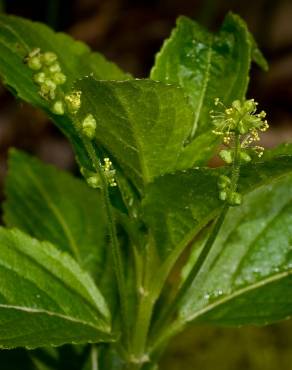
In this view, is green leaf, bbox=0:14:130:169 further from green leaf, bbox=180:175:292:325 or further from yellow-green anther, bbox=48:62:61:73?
green leaf, bbox=180:175:292:325

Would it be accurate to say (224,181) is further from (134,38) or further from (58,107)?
(134,38)

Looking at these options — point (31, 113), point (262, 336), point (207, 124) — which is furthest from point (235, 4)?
point (207, 124)

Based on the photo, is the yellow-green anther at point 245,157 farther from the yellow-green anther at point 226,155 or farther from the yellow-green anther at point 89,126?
the yellow-green anther at point 89,126

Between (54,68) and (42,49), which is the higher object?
(42,49)

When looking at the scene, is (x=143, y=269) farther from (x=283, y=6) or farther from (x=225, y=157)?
(x=283, y=6)

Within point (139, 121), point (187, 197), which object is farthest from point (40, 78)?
point (187, 197)

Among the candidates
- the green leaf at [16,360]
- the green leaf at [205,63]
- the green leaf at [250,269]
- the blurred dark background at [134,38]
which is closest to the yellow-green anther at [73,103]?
the green leaf at [205,63]
